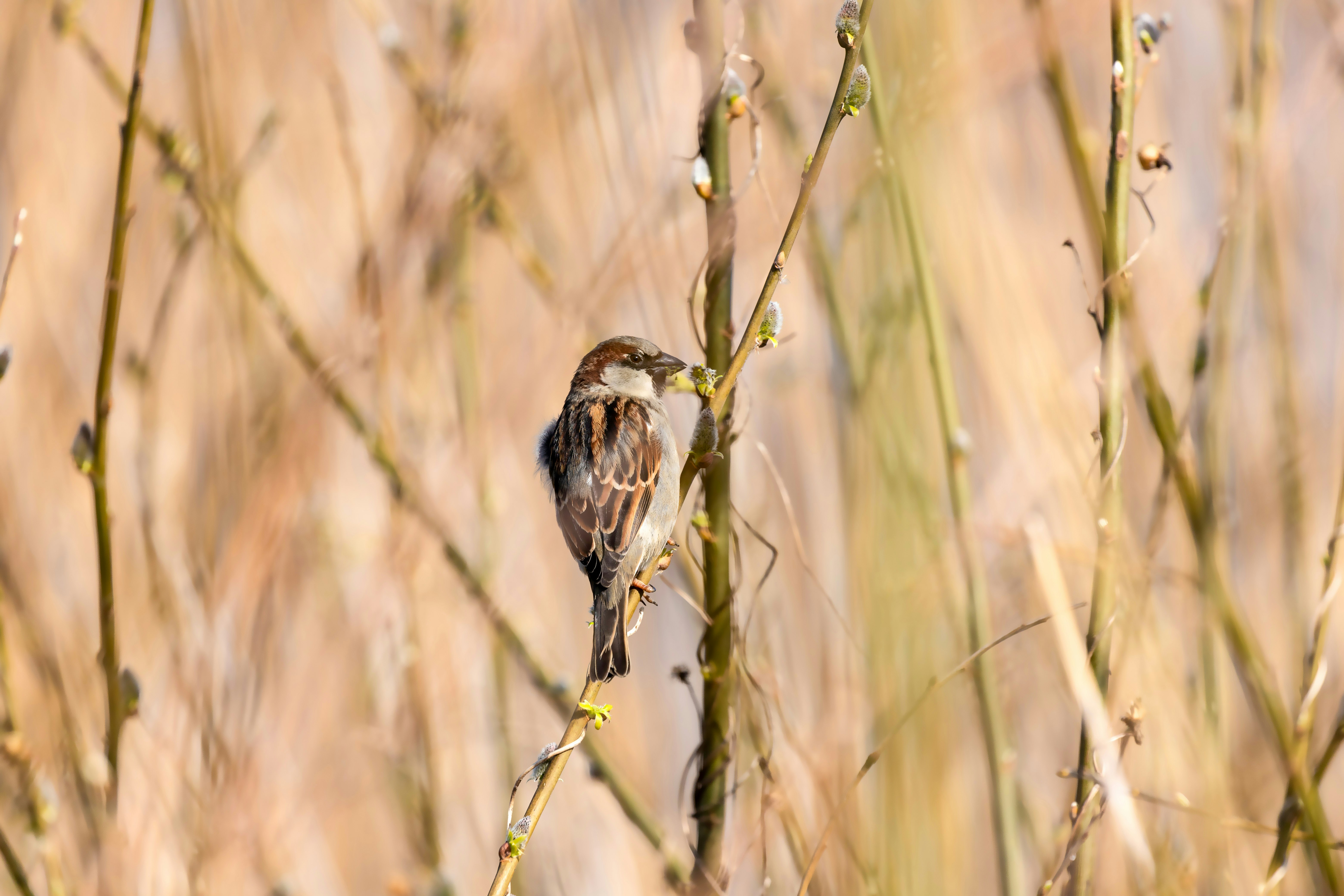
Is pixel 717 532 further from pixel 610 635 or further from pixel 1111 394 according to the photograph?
pixel 1111 394

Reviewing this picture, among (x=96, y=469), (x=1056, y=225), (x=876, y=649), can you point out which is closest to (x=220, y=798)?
(x=96, y=469)

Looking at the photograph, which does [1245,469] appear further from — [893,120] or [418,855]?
[418,855]

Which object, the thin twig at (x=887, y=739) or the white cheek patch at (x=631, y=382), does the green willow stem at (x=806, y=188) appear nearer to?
the thin twig at (x=887, y=739)

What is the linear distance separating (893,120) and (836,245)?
89cm

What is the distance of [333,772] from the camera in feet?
8.68

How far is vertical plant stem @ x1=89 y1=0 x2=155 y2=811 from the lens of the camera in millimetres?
1303

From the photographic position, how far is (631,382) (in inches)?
94.8

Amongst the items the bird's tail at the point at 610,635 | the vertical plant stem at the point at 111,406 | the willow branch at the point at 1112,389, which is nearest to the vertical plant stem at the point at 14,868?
the vertical plant stem at the point at 111,406

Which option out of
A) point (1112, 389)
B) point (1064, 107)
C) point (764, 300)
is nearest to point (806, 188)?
point (764, 300)

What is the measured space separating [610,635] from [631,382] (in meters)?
0.72

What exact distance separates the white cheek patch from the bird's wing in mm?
55

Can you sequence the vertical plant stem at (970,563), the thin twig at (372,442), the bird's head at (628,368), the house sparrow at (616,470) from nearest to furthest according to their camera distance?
the vertical plant stem at (970,563), the thin twig at (372,442), the house sparrow at (616,470), the bird's head at (628,368)

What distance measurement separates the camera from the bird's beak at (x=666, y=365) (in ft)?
7.09

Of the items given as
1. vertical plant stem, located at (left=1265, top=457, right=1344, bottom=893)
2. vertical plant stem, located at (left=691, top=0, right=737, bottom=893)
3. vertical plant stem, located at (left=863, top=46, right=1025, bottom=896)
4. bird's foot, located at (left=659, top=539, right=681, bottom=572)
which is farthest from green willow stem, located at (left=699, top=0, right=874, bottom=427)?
vertical plant stem, located at (left=1265, top=457, right=1344, bottom=893)
